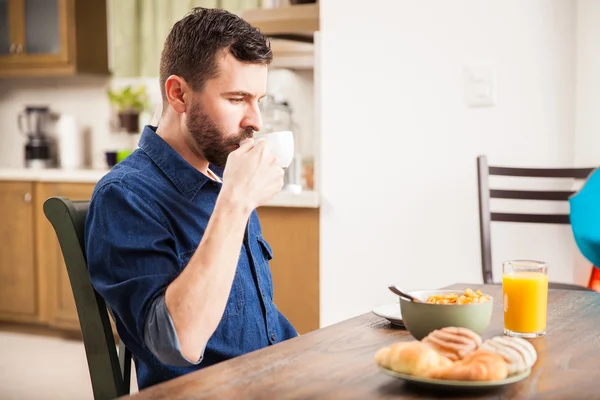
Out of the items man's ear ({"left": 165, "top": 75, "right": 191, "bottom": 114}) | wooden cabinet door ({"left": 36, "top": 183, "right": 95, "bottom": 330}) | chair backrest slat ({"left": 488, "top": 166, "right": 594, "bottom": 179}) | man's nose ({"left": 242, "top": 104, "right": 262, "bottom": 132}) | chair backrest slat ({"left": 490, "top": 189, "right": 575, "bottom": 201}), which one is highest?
man's ear ({"left": 165, "top": 75, "right": 191, "bottom": 114})

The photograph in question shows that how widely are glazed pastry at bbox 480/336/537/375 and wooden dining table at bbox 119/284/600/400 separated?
0.03 m

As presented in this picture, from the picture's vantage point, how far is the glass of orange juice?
1210 millimetres

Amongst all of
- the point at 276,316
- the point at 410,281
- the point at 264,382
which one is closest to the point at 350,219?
the point at 410,281

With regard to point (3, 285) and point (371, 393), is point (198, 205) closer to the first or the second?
point (371, 393)

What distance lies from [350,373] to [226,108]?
2.00 ft

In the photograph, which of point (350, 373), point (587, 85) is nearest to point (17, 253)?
point (587, 85)

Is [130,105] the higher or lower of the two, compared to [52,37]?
lower

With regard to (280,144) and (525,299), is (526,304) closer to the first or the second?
(525,299)

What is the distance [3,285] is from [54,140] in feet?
3.18

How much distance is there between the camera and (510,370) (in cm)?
91

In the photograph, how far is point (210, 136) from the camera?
4.70ft

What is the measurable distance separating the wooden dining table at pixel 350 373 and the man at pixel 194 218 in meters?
0.18

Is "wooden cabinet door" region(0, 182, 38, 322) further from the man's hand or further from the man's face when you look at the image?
the man's hand

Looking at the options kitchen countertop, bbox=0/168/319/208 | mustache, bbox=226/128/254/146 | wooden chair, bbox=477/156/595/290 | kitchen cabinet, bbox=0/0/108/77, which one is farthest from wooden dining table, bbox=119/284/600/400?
kitchen cabinet, bbox=0/0/108/77
